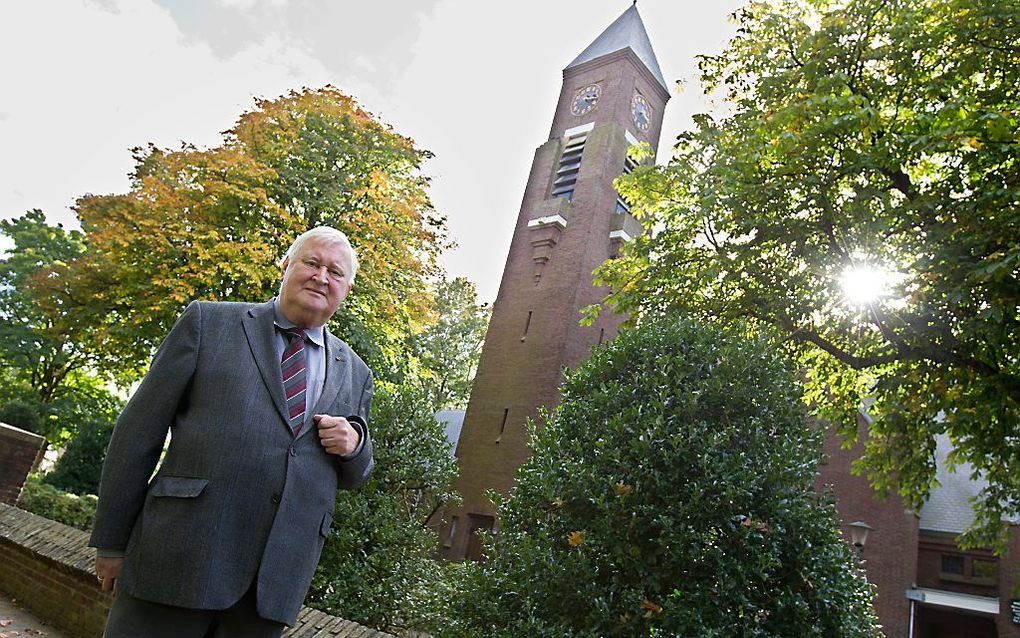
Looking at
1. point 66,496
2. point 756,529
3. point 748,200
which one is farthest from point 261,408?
point 66,496

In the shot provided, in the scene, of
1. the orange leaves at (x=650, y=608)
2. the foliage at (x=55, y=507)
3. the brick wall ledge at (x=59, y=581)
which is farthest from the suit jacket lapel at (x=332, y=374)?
the foliage at (x=55, y=507)

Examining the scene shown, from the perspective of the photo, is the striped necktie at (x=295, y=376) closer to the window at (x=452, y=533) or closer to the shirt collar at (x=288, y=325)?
the shirt collar at (x=288, y=325)

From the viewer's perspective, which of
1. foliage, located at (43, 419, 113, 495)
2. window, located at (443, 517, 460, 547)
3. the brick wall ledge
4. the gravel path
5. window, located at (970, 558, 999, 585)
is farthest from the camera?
window, located at (443, 517, 460, 547)

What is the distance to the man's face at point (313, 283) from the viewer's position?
2.70m

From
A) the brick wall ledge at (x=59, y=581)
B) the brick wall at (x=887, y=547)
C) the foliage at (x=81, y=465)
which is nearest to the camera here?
the brick wall ledge at (x=59, y=581)

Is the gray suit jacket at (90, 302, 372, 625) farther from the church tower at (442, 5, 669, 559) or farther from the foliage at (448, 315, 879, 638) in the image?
the church tower at (442, 5, 669, 559)

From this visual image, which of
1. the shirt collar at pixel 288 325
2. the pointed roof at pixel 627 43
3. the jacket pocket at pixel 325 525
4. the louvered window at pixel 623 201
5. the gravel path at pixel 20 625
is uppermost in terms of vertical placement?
the pointed roof at pixel 627 43

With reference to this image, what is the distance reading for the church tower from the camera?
22.5 m

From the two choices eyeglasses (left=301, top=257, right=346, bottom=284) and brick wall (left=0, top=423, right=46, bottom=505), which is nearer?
eyeglasses (left=301, top=257, right=346, bottom=284)

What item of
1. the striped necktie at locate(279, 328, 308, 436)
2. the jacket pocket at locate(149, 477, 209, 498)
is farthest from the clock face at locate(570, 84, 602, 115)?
the jacket pocket at locate(149, 477, 209, 498)

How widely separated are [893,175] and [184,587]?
1121cm

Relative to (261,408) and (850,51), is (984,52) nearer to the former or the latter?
(850,51)

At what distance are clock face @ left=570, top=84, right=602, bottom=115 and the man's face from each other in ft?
85.5

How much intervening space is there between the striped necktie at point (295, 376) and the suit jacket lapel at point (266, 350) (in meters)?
0.04
